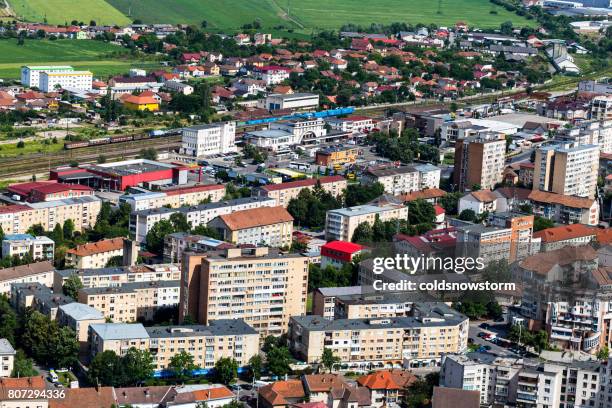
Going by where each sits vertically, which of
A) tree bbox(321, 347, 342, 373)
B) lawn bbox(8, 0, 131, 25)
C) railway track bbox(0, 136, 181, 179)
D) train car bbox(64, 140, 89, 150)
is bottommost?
railway track bbox(0, 136, 181, 179)

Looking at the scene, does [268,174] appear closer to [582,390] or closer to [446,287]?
[446,287]

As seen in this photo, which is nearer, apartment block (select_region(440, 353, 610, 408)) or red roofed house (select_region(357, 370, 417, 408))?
apartment block (select_region(440, 353, 610, 408))

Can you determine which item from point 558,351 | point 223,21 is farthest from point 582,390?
point 223,21

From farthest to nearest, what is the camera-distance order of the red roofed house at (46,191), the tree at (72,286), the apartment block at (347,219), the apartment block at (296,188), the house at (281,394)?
the apartment block at (296,188), the red roofed house at (46,191), the apartment block at (347,219), the tree at (72,286), the house at (281,394)

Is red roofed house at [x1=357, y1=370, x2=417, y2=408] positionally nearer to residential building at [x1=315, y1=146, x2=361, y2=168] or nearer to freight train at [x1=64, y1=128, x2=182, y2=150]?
residential building at [x1=315, y1=146, x2=361, y2=168]

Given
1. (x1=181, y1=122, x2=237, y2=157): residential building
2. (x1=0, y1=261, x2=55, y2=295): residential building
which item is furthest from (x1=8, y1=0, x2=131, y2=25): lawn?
(x1=0, y1=261, x2=55, y2=295): residential building

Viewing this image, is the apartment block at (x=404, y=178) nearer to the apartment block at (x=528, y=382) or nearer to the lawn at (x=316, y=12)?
the apartment block at (x=528, y=382)

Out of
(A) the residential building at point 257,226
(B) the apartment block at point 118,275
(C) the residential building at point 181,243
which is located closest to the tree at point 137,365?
(B) the apartment block at point 118,275
